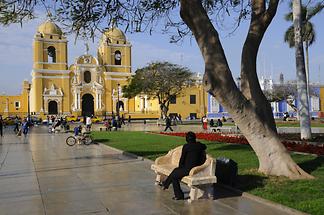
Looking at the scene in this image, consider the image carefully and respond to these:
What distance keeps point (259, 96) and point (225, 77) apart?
95cm

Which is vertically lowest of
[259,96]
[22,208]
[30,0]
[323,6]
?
[22,208]

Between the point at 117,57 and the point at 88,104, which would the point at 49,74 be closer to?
the point at 88,104

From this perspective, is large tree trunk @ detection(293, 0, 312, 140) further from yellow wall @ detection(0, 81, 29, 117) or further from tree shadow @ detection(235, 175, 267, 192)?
yellow wall @ detection(0, 81, 29, 117)

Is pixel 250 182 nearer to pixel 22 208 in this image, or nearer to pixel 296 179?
pixel 296 179

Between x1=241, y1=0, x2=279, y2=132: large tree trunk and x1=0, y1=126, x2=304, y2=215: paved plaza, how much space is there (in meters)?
1.97

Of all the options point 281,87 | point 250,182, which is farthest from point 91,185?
point 281,87

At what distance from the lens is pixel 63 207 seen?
6055mm

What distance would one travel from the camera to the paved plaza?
5.79m

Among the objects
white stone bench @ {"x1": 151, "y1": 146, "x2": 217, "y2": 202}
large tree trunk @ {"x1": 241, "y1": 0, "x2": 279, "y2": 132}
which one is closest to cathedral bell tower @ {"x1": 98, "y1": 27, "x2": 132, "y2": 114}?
large tree trunk @ {"x1": 241, "y1": 0, "x2": 279, "y2": 132}

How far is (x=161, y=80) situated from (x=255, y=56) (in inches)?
1372

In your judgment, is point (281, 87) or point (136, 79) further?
point (281, 87)

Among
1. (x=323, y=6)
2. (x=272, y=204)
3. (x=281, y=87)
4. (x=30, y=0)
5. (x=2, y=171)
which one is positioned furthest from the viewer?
(x=281, y=87)

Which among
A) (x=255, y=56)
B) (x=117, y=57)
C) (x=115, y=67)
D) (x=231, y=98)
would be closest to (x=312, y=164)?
(x=255, y=56)

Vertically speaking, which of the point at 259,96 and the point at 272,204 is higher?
the point at 259,96
